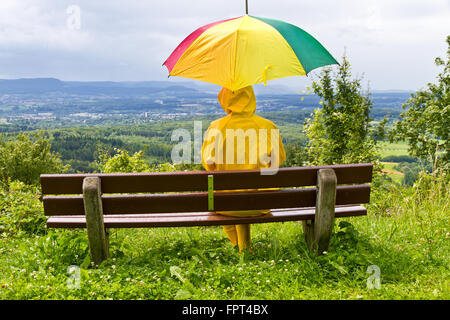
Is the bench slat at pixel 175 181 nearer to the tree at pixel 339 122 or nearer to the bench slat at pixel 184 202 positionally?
the bench slat at pixel 184 202

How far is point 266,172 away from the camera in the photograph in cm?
296

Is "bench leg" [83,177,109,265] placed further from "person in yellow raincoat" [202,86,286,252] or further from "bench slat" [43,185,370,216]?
"person in yellow raincoat" [202,86,286,252]

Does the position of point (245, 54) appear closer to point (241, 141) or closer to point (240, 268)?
point (241, 141)

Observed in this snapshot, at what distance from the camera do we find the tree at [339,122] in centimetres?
1437

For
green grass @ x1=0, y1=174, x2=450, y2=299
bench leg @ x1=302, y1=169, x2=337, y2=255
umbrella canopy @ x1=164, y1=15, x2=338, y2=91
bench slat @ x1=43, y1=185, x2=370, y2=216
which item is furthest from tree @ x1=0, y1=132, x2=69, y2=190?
bench leg @ x1=302, y1=169, x2=337, y2=255

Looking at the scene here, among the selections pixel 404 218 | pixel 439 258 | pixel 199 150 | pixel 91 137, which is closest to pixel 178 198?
pixel 199 150

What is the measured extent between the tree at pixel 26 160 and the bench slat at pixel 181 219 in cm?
4356

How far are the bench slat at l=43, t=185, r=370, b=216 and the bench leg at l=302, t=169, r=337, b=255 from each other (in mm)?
97

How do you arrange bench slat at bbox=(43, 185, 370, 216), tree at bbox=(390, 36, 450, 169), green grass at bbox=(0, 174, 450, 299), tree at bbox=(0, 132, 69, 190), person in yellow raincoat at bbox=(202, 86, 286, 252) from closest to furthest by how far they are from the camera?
green grass at bbox=(0, 174, 450, 299) < bench slat at bbox=(43, 185, 370, 216) < person in yellow raincoat at bbox=(202, 86, 286, 252) < tree at bbox=(390, 36, 450, 169) < tree at bbox=(0, 132, 69, 190)

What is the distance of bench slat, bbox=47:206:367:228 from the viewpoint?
309cm

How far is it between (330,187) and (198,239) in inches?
60.8

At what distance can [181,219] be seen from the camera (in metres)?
3.12

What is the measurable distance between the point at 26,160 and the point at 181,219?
151ft

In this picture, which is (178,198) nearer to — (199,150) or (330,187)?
(199,150)
